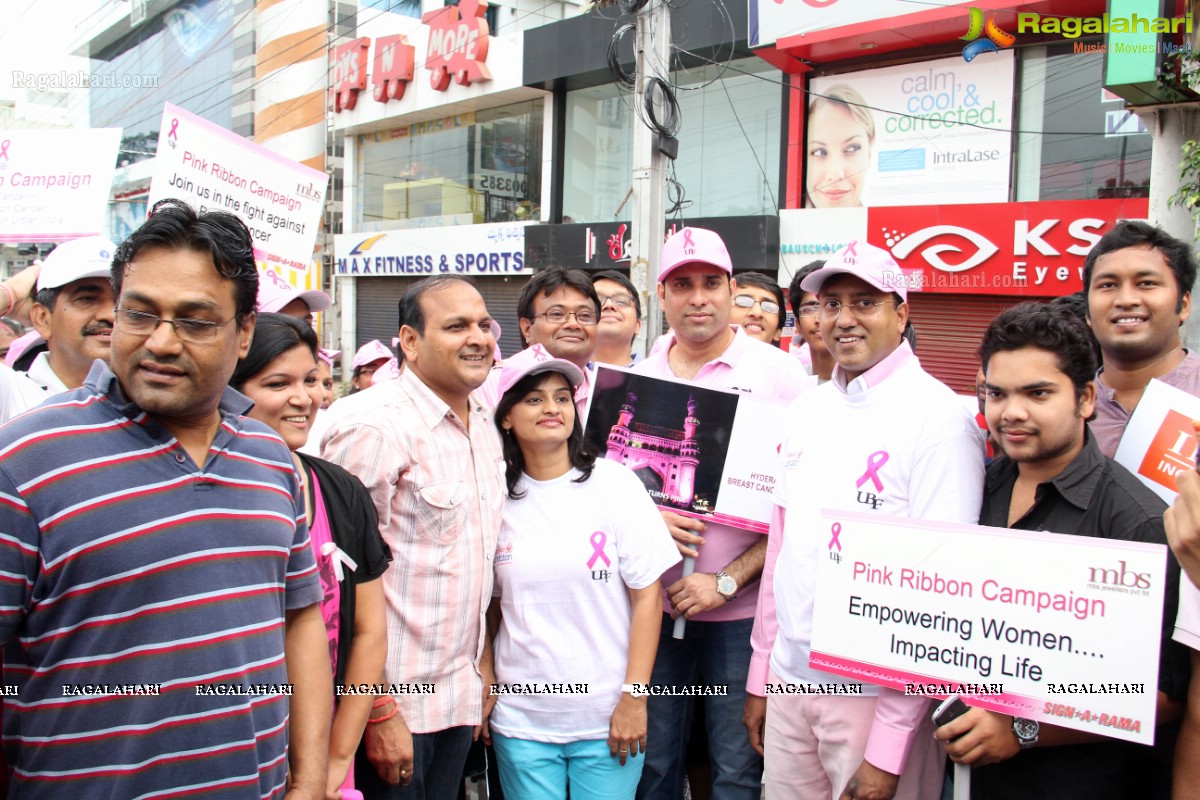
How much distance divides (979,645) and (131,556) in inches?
81.6

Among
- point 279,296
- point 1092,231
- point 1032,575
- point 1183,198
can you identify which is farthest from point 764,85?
point 1032,575

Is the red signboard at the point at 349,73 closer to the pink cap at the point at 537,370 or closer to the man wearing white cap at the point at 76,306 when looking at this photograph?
the man wearing white cap at the point at 76,306

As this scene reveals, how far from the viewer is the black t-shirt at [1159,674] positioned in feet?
6.98

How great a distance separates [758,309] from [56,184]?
5076 mm

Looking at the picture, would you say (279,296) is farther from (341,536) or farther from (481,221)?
(481,221)

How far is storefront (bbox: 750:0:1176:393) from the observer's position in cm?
1066

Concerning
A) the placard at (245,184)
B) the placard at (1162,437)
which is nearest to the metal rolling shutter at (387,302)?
the placard at (245,184)

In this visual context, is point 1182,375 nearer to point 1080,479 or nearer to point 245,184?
point 1080,479

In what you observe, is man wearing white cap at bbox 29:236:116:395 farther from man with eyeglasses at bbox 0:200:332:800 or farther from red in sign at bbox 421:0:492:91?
red in sign at bbox 421:0:492:91

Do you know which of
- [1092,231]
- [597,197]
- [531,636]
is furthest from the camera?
[597,197]

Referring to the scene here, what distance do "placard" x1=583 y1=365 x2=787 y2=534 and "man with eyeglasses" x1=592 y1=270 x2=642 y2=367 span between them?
1252 mm

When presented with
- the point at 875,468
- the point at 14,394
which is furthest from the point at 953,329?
the point at 14,394

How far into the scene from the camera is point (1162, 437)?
241cm

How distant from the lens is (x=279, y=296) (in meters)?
3.32
